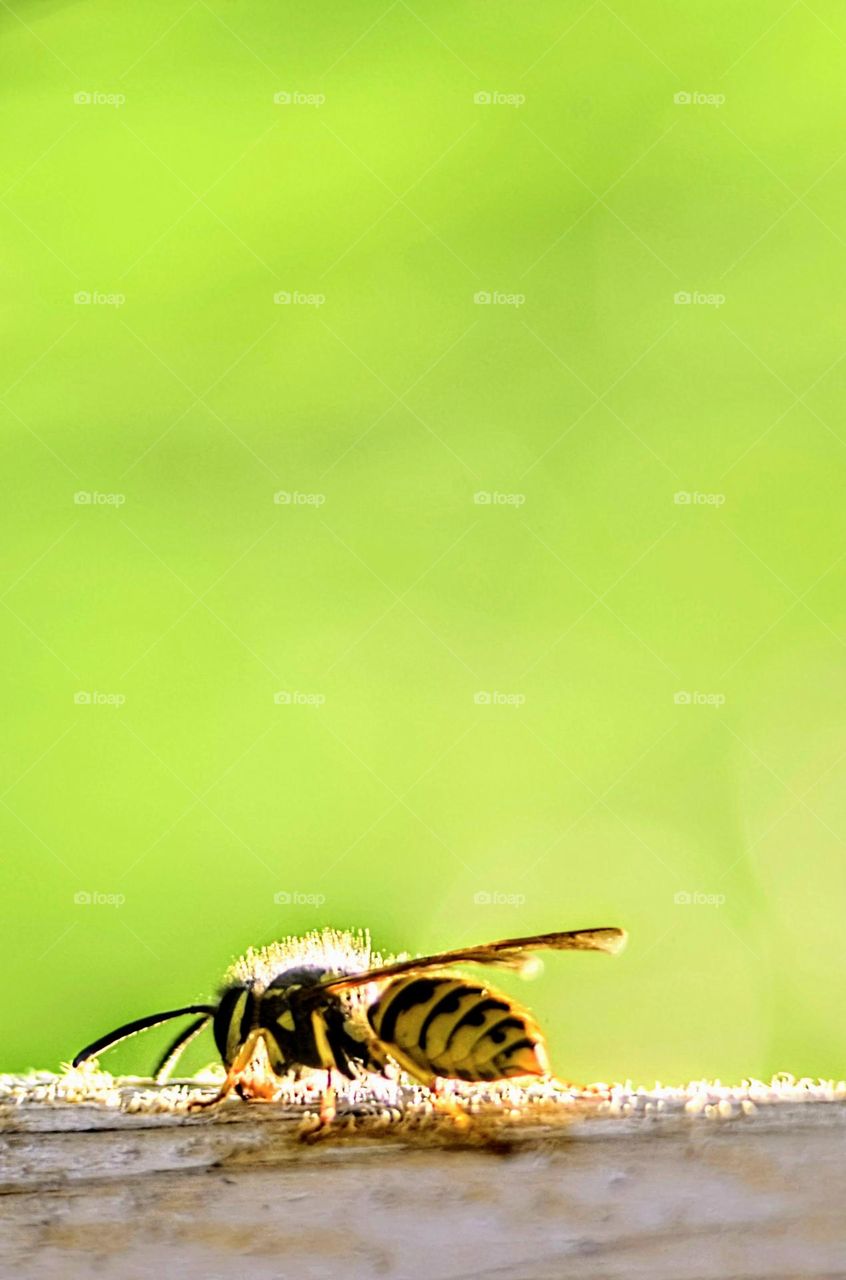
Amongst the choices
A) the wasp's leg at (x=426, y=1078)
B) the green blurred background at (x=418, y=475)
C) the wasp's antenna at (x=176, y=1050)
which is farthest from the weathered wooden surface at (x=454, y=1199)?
the green blurred background at (x=418, y=475)

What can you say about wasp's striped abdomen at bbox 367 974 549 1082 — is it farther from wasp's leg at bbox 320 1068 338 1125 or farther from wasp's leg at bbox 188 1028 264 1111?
wasp's leg at bbox 320 1068 338 1125

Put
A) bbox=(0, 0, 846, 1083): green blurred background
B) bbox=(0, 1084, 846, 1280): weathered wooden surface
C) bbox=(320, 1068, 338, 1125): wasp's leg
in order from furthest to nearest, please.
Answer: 1. bbox=(0, 0, 846, 1083): green blurred background
2. bbox=(320, 1068, 338, 1125): wasp's leg
3. bbox=(0, 1084, 846, 1280): weathered wooden surface

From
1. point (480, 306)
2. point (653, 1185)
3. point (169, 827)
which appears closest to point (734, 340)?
point (480, 306)

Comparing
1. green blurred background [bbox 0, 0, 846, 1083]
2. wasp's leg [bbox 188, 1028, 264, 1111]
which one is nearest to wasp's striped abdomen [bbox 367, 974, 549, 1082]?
wasp's leg [bbox 188, 1028, 264, 1111]

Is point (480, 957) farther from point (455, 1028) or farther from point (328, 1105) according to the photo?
point (328, 1105)

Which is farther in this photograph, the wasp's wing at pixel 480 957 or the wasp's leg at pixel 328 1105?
the wasp's wing at pixel 480 957

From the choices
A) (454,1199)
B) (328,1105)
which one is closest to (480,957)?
(328,1105)

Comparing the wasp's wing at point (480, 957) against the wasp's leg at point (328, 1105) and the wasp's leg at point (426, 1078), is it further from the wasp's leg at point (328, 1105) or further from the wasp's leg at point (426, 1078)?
the wasp's leg at point (328, 1105)
